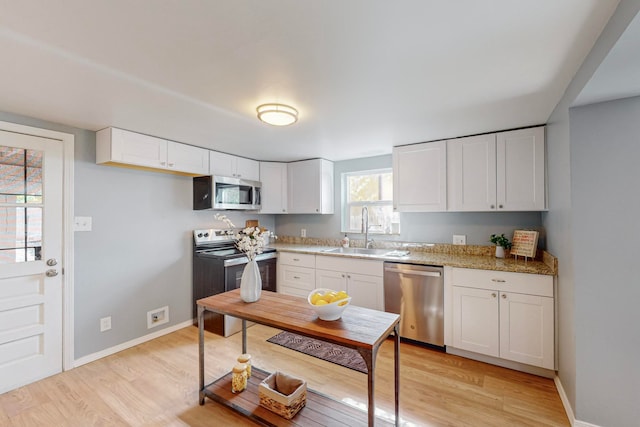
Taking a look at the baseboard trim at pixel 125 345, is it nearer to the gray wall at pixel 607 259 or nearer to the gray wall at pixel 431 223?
the gray wall at pixel 431 223

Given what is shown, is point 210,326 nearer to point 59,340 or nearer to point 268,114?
point 59,340

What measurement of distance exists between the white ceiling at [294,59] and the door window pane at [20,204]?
0.37 metres

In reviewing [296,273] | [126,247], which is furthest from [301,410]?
[126,247]

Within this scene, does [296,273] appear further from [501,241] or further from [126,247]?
[501,241]

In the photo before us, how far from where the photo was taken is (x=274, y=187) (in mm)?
4180

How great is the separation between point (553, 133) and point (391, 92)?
1431mm

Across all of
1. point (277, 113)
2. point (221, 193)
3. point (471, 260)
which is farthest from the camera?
point (221, 193)

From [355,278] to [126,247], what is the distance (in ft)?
8.01

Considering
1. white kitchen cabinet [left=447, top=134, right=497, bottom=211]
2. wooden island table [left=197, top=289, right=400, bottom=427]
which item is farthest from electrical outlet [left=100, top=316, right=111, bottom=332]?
white kitchen cabinet [left=447, top=134, right=497, bottom=211]

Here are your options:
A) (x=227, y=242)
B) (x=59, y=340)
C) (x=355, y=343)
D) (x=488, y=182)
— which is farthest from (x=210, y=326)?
(x=488, y=182)

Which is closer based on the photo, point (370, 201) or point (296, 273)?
point (296, 273)

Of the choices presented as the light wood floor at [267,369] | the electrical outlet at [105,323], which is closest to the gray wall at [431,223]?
the light wood floor at [267,369]

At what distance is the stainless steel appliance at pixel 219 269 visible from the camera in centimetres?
316

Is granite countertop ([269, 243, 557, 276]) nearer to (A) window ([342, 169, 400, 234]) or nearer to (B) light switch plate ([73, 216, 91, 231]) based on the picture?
(A) window ([342, 169, 400, 234])
